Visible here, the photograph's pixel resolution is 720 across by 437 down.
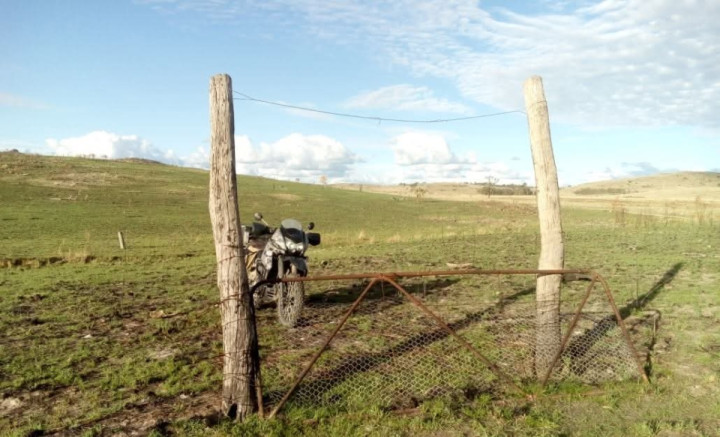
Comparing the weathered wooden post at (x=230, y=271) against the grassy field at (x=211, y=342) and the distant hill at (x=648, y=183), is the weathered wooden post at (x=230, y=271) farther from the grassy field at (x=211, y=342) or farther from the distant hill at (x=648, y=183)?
the distant hill at (x=648, y=183)

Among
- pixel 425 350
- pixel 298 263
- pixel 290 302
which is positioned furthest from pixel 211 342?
pixel 425 350

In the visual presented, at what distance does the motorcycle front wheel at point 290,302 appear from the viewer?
8.13 m

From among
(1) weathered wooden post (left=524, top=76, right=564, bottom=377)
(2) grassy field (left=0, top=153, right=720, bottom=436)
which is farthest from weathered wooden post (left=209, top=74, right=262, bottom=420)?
(1) weathered wooden post (left=524, top=76, right=564, bottom=377)

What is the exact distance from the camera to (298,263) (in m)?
8.56

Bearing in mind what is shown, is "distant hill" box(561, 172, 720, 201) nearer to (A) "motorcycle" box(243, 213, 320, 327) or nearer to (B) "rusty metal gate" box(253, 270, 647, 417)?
(B) "rusty metal gate" box(253, 270, 647, 417)

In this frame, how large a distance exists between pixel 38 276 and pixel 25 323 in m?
6.32

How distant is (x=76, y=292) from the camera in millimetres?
11492

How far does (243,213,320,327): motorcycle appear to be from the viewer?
8234 mm

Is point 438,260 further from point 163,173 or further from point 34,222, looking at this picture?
point 163,173

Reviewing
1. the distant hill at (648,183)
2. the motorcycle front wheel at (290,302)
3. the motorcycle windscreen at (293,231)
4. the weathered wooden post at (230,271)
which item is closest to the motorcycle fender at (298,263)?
the motorcycle front wheel at (290,302)

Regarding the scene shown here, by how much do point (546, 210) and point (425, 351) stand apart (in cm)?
248

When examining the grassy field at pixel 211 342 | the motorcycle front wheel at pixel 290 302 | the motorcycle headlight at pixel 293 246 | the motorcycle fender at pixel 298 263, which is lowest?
the grassy field at pixel 211 342

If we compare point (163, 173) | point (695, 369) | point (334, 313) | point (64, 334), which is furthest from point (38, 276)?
point (163, 173)

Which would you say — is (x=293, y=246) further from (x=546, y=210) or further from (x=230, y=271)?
(x=546, y=210)
